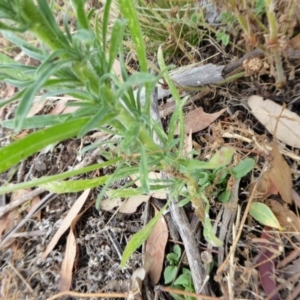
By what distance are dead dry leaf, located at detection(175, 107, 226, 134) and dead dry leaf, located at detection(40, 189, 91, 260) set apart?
37cm

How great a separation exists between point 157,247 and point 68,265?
0.27m

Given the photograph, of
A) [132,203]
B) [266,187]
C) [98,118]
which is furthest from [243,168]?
[98,118]

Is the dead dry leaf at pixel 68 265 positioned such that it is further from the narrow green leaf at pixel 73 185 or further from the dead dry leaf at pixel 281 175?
the dead dry leaf at pixel 281 175

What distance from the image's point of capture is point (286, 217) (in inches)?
37.3

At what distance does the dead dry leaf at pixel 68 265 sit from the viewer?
1.15 metres

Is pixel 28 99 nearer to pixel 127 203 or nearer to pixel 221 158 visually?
pixel 221 158

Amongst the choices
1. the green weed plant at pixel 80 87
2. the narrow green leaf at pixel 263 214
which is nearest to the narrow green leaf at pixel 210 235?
the green weed plant at pixel 80 87

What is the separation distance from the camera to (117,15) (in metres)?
1.32

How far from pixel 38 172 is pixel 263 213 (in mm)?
752

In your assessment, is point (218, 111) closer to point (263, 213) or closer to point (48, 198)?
point (263, 213)

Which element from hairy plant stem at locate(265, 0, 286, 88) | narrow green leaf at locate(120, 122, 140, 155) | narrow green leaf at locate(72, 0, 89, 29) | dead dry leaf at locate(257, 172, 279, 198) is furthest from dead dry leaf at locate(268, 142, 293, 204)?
narrow green leaf at locate(72, 0, 89, 29)

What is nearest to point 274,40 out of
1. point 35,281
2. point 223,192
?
point 223,192

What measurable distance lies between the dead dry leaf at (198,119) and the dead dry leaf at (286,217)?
281 millimetres

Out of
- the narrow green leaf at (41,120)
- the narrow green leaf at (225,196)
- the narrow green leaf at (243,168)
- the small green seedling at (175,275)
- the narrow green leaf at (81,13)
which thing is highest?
the narrow green leaf at (81,13)
